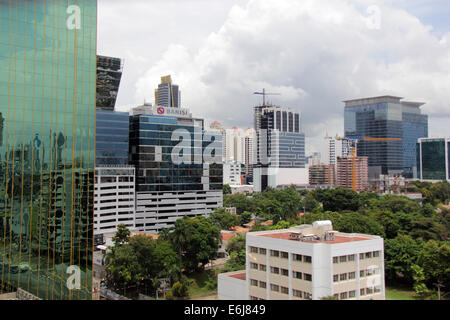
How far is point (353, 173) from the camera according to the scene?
29500 millimetres

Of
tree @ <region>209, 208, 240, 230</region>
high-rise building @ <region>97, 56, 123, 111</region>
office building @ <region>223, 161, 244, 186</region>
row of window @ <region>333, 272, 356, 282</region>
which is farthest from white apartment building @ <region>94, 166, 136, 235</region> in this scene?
office building @ <region>223, 161, 244, 186</region>

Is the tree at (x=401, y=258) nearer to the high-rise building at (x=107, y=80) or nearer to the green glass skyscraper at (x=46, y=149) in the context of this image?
the green glass skyscraper at (x=46, y=149)

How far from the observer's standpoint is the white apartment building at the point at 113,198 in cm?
1262

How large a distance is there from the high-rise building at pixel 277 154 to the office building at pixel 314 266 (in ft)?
80.8

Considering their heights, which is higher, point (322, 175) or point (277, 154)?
point (277, 154)

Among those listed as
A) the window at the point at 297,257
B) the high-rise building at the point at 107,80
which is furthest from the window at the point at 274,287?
the high-rise building at the point at 107,80

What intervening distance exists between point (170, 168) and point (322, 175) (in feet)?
70.0

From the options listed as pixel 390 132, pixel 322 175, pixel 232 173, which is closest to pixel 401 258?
pixel 232 173

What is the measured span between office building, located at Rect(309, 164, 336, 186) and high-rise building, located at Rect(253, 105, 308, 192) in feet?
3.70

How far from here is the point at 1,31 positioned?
5.28 metres

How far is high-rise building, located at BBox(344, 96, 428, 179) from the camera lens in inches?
1375

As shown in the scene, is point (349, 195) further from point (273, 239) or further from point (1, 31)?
point (1, 31)

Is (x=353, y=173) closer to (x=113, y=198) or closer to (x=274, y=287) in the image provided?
(x=113, y=198)

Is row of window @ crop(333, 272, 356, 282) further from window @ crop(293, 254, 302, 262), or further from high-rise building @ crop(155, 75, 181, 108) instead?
high-rise building @ crop(155, 75, 181, 108)
